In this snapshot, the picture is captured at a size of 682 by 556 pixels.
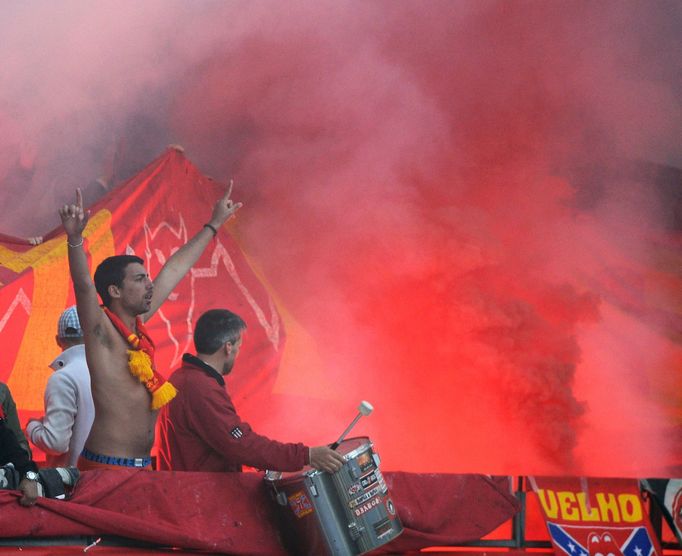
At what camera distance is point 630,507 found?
4379 mm

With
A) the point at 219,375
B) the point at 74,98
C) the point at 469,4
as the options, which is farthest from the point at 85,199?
the point at 219,375

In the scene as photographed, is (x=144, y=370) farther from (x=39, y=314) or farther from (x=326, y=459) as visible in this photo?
(x=39, y=314)

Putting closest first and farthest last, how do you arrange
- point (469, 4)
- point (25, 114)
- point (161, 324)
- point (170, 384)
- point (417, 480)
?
point (170, 384)
point (417, 480)
point (161, 324)
point (25, 114)
point (469, 4)

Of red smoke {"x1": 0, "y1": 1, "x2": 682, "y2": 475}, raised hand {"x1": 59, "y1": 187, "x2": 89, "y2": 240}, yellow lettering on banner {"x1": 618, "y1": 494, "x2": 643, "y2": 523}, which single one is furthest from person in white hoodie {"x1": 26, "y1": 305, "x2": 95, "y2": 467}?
red smoke {"x1": 0, "y1": 1, "x2": 682, "y2": 475}

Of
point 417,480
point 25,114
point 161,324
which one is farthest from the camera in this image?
point 25,114

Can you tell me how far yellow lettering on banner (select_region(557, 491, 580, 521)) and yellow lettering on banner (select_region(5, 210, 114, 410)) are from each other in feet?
8.74

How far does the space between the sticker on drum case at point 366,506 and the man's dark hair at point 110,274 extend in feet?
3.87

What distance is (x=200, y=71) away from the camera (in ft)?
23.8

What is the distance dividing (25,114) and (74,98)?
316mm

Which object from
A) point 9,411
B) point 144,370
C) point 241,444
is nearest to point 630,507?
point 241,444

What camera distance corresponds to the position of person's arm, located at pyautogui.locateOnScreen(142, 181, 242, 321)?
13.9 ft

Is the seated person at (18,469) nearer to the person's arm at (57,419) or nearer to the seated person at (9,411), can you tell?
the person's arm at (57,419)

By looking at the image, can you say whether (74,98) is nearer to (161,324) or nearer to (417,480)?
(161,324)

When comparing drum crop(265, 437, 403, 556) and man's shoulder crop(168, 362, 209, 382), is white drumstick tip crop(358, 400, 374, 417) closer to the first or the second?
drum crop(265, 437, 403, 556)
